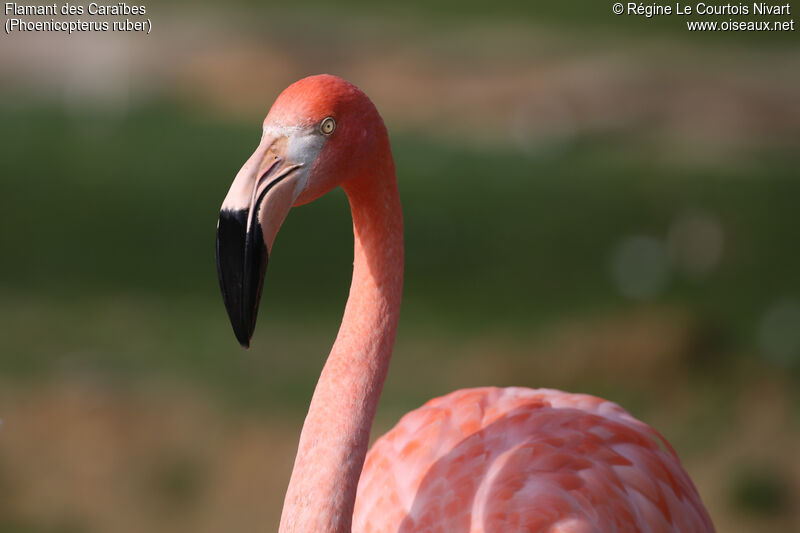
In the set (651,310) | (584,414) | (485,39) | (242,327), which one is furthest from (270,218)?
(485,39)

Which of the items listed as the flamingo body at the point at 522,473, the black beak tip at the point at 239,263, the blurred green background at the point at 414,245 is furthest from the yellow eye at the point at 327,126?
the blurred green background at the point at 414,245

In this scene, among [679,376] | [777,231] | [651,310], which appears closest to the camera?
[679,376]

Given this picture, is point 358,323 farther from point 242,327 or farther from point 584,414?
point 584,414

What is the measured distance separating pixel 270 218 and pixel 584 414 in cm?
124

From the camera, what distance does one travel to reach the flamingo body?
2000 millimetres

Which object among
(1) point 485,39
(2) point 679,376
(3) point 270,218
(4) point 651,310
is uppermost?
(1) point 485,39

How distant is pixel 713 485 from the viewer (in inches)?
177

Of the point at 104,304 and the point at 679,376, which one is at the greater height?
the point at 104,304

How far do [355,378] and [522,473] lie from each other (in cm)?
59

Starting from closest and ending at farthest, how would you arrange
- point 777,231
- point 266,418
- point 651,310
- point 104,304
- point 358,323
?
point 358,323
point 266,418
point 651,310
point 104,304
point 777,231

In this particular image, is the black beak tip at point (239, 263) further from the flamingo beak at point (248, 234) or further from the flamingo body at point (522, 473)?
the flamingo body at point (522, 473)

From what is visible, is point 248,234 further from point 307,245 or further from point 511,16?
point 511,16

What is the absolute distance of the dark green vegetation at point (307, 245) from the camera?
622 cm

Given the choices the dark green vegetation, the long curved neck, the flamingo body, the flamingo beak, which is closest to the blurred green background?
the dark green vegetation
